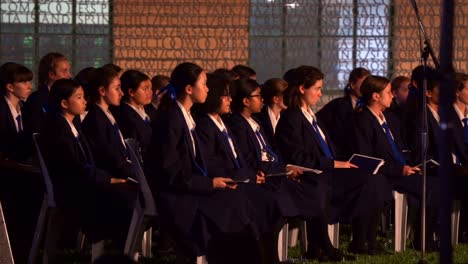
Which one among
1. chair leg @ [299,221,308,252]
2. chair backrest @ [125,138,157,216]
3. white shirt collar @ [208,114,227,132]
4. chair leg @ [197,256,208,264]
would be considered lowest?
chair leg @ [299,221,308,252]

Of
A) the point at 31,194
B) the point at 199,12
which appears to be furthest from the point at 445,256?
the point at 199,12

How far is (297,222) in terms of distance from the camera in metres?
10.0

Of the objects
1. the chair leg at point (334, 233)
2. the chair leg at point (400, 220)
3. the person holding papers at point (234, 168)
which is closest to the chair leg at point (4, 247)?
the person holding papers at point (234, 168)

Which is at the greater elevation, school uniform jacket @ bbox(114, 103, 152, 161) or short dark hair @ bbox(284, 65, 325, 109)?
short dark hair @ bbox(284, 65, 325, 109)

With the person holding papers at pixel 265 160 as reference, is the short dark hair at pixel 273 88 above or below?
above

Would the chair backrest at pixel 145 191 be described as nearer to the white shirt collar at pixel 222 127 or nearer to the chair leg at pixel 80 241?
the white shirt collar at pixel 222 127

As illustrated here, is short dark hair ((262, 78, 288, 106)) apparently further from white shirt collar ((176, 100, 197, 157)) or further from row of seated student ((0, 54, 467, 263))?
white shirt collar ((176, 100, 197, 157))

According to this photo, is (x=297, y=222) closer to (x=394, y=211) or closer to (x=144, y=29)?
(x=394, y=211)

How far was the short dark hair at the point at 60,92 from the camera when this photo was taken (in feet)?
27.0

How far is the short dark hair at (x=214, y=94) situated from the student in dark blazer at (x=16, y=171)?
5.14 ft

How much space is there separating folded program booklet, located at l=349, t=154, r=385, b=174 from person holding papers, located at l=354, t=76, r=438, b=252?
48 centimetres

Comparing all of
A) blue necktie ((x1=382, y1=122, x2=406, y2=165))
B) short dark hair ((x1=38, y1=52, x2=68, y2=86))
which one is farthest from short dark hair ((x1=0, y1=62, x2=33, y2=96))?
blue necktie ((x1=382, y1=122, x2=406, y2=165))

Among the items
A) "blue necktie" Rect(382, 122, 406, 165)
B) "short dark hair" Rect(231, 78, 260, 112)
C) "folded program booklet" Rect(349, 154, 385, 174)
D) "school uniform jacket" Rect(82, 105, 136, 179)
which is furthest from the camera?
"blue necktie" Rect(382, 122, 406, 165)

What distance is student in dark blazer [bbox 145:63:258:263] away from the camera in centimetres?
757
